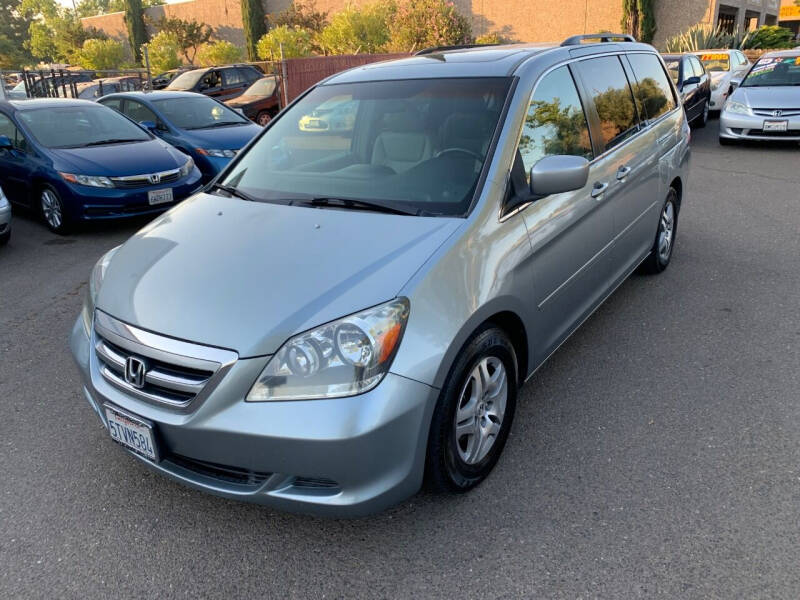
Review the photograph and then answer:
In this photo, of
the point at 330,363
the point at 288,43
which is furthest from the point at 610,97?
the point at 288,43

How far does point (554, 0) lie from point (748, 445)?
103ft

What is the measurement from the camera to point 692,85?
40.1 ft

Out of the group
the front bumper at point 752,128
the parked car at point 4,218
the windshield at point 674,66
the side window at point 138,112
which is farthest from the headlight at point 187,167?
the windshield at point 674,66

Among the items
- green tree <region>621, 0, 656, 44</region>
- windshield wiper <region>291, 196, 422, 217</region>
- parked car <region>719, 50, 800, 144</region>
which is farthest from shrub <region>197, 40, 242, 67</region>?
windshield wiper <region>291, 196, 422, 217</region>

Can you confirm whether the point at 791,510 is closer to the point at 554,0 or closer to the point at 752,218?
the point at 752,218

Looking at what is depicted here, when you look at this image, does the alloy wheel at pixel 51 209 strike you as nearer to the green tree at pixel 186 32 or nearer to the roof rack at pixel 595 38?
the roof rack at pixel 595 38

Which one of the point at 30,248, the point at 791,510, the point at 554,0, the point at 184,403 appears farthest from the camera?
the point at 554,0

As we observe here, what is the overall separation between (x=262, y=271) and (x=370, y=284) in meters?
0.48

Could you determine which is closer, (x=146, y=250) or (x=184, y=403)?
(x=184, y=403)

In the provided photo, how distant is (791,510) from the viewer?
8.49ft

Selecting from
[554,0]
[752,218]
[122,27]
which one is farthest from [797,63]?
[122,27]

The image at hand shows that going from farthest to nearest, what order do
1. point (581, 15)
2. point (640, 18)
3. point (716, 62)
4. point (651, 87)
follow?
point (581, 15) < point (640, 18) < point (716, 62) < point (651, 87)

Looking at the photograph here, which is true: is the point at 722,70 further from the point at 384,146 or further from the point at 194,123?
the point at 384,146

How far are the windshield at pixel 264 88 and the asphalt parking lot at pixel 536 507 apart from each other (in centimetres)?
1323
